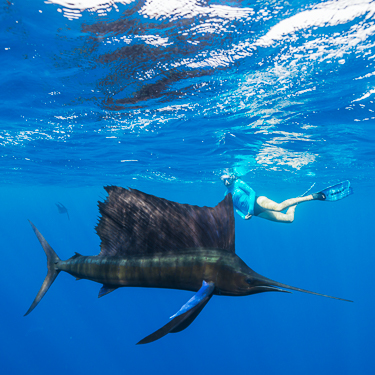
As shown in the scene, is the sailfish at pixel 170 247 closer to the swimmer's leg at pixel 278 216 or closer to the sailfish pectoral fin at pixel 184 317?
the sailfish pectoral fin at pixel 184 317

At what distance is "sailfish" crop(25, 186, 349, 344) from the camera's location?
4.60 feet

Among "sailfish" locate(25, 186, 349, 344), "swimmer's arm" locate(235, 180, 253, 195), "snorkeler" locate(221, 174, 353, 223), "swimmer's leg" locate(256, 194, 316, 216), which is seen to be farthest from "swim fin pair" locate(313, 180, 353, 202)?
"sailfish" locate(25, 186, 349, 344)

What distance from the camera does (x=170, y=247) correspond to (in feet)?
4.97

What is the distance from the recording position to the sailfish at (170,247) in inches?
55.2

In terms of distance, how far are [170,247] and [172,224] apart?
0.15 metres

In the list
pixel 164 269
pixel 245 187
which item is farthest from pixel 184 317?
pixel 245 187

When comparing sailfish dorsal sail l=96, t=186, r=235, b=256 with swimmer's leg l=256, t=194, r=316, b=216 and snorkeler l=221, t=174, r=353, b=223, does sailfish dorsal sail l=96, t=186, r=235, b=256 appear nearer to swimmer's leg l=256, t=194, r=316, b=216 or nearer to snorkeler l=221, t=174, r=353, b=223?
snorkeler l=221, t=174, r=353, b=223

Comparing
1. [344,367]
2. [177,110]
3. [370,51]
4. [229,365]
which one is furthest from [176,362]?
[370,51]

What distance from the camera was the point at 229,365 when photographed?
41625 mm

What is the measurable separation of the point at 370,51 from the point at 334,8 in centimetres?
187

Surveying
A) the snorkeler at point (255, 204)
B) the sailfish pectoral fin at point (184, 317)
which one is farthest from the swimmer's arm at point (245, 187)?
the sailfish pectoral fin at point (184, 317)

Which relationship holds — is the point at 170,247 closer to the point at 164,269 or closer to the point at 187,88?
the point at 164,269

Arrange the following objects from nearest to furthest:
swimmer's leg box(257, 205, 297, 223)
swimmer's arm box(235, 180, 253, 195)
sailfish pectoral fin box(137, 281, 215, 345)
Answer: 1. sailfish pectoral fin box(137, 281, 215, 345)
2. swimmer's arm box(235, 180, 253, 195)
3. swimmer's leg box(257, 205, 297, 223)

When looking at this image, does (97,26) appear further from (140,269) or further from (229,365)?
(229,365)
